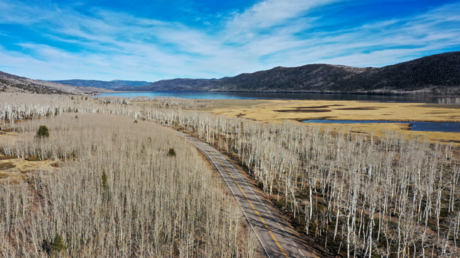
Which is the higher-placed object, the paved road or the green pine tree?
the green pine tree

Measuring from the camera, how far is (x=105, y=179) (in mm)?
33438

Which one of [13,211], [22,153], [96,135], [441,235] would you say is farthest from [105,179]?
[441,235]

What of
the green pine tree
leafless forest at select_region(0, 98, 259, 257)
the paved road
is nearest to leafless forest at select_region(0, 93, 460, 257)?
leafless forest at select_region(0, 98, 259, 257)

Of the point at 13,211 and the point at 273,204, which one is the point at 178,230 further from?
the point at 13,211

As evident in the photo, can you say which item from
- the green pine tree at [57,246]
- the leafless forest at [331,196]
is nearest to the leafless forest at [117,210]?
the leafless forest at [331,196]

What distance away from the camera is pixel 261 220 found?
3039cm

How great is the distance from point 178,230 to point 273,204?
17.9 m

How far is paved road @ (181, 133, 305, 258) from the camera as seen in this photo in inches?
973

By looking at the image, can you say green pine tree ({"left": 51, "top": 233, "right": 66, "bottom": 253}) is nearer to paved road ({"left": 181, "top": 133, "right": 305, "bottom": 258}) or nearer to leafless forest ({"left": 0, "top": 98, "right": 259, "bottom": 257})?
leafless forest ({"left": 0, "top": 98, "right": 259, "bottom": 257})

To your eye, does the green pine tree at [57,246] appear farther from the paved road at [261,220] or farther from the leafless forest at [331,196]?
the paved road at [261,220]

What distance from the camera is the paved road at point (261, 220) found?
24.7 metres

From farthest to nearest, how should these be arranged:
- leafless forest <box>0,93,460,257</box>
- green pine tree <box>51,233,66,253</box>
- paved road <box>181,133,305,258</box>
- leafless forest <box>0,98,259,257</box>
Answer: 1. leafless forest <box>0,93,460,257</box>
2. paved road <box>181,133,305,258</box>
3. leafless forest <box>0,98,259,257</box>
4. green pine tree <box>51,233,66,253</box>

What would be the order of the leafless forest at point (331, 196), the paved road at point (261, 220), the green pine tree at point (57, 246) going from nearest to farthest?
1. the green pine tree at point (57, 246)
2. the paved road at point (261, 220)
3. the leafless forest at point (331, 196)

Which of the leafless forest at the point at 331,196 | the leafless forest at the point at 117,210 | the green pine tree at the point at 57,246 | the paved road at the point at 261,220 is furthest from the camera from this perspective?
the leafless forest at the point at 331,196
